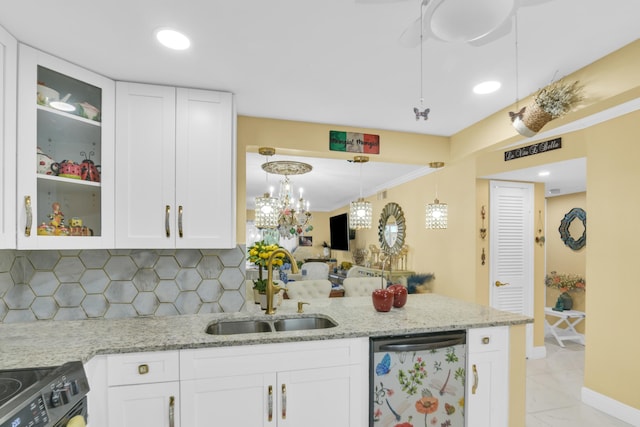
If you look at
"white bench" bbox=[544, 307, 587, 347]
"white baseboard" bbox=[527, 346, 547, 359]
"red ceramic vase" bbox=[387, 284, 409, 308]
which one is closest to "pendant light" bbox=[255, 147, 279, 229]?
"red ceramic vase" bbox=[387, 284, 409, 308]

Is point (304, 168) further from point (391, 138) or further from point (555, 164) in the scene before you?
point (555, 164)

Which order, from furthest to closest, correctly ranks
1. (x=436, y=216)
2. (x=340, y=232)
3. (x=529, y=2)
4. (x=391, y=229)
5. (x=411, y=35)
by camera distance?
(x=340, y=232) < (x=391, y=229) < (x=436, y=216) < (x=411, y=35) < (x=529, y=2)

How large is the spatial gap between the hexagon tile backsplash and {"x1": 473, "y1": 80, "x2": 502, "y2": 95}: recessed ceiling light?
190cm

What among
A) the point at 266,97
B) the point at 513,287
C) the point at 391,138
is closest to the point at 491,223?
the point at 513,287

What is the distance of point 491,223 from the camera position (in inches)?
151

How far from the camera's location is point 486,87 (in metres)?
2.14

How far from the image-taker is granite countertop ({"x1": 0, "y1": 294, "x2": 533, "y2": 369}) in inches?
61.8

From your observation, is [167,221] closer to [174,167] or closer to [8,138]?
[174,167]

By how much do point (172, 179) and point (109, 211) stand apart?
387mm

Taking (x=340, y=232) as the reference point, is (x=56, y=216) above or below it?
above

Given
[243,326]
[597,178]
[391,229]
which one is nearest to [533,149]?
[597,178]

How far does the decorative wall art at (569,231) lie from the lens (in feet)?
15.3

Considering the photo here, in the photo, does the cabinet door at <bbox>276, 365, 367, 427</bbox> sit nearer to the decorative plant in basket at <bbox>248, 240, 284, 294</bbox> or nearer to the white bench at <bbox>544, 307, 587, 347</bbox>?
the decorative plant in basket at <bbox>248, 240, 284, 294</bbox>

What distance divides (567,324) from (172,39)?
19.0 feet
